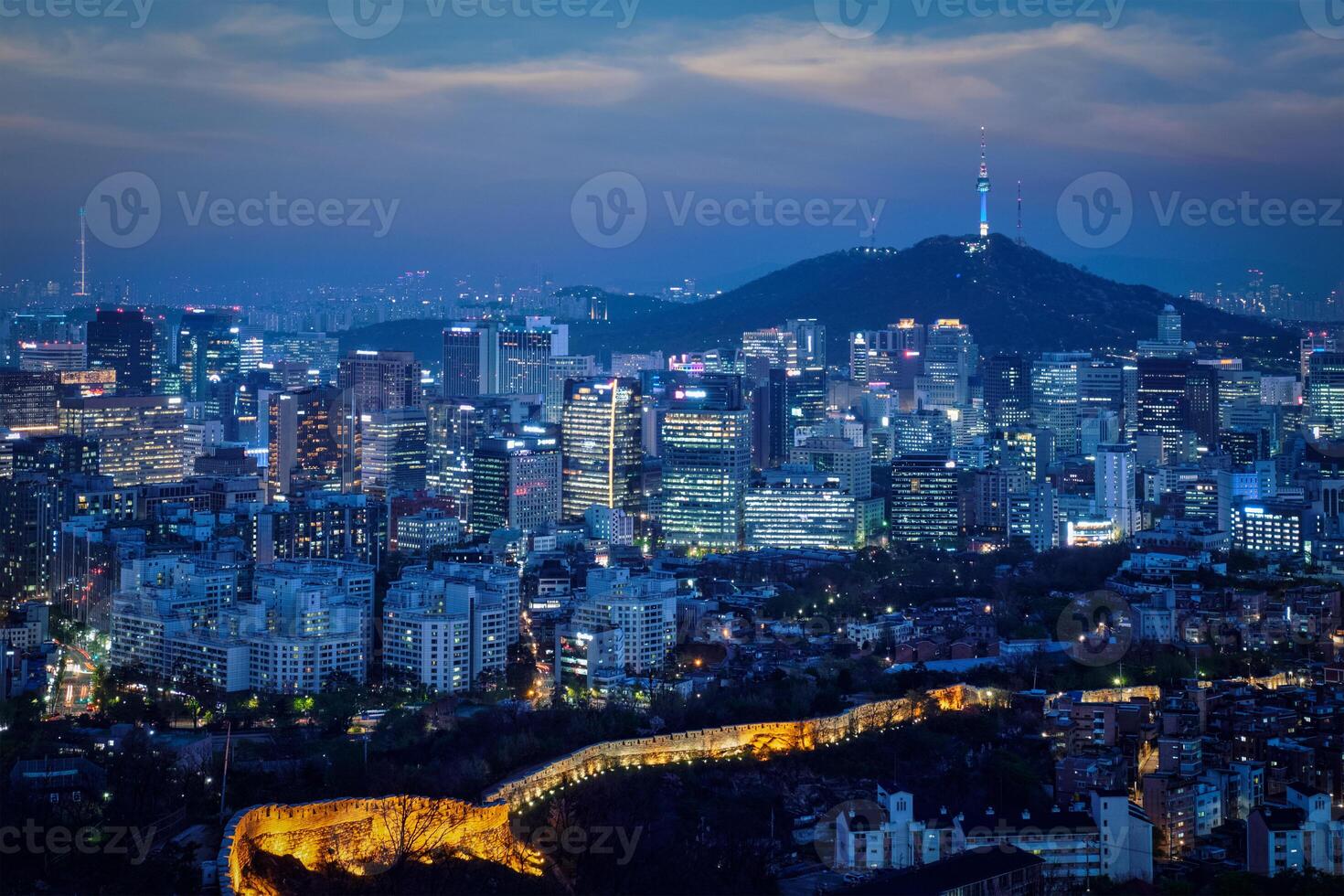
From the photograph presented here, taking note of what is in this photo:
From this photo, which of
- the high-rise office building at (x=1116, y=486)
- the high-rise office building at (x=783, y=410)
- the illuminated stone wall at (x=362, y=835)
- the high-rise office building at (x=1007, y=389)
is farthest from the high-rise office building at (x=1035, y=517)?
the illuminated stone wall at (x=362, y=835)

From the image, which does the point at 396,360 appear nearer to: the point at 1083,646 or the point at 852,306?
the point at 852,306

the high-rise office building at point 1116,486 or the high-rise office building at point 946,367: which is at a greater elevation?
the high-rise office building at point 946,367

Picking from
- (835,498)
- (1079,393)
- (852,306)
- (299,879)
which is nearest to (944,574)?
(835,498)

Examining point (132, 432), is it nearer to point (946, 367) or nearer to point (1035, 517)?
point (1035, 517)

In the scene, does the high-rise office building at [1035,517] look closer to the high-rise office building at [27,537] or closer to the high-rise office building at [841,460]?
the high-rise office building at [841,460]

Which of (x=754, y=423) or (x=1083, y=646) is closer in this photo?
(x=1083, y=646)
